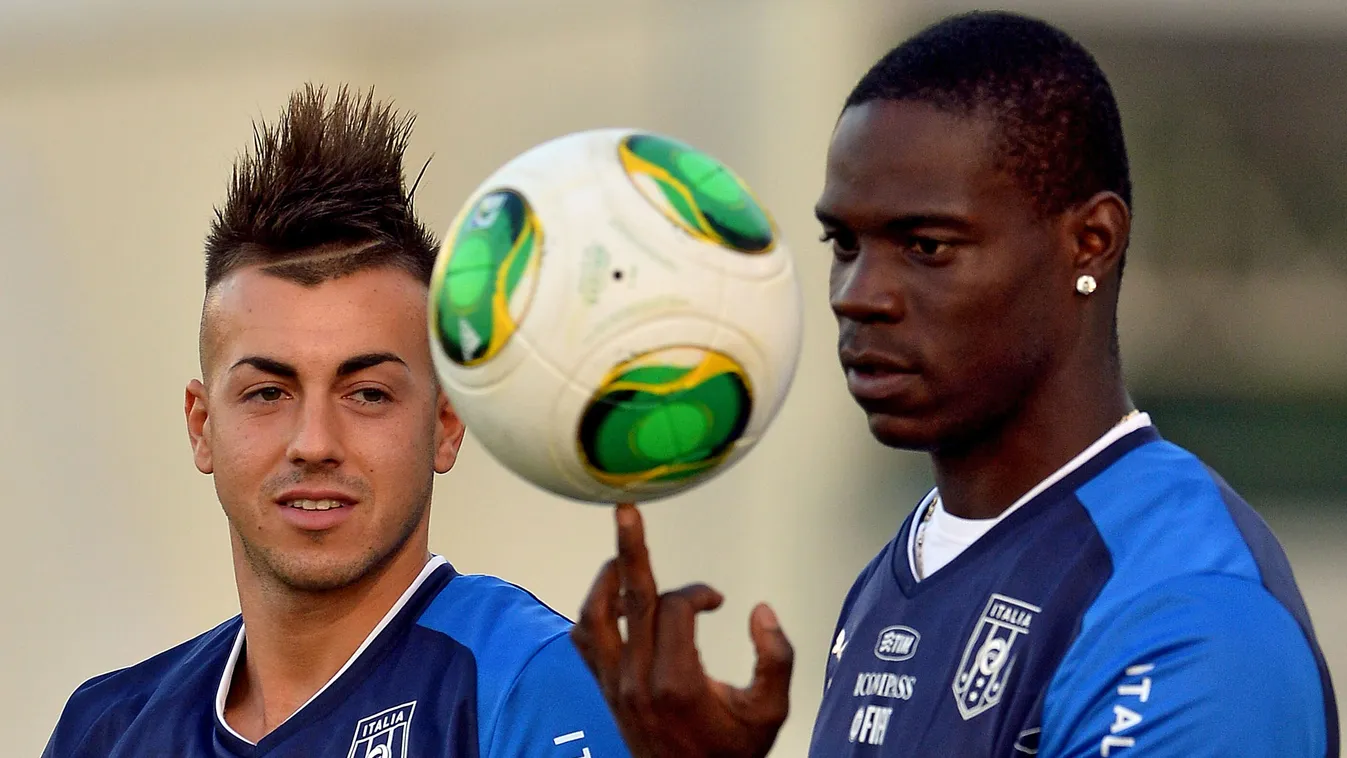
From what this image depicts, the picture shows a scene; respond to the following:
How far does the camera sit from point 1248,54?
30.8 ft

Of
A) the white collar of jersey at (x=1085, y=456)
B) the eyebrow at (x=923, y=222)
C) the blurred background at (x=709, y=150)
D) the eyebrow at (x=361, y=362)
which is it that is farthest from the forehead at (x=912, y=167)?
the blurred background at (x=709, y=150)

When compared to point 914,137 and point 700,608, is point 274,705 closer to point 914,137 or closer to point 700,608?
point 700,608

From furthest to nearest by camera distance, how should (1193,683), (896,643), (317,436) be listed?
(317,436)
(896,643)
(1193,683)

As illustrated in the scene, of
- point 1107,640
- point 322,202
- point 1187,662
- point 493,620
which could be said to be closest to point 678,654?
point 1107,640

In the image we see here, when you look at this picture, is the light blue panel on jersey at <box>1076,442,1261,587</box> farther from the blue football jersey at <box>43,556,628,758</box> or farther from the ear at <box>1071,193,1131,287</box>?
the blue football jersey at <box>43,556,628,758</box>

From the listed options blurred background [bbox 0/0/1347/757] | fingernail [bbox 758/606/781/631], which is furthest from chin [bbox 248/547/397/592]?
blurred background [bbox 0/0/1347/757]

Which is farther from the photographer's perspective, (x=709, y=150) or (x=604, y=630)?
(x=709, y=150)

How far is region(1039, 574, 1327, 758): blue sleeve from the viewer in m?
2.43

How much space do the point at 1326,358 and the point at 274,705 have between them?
724cm

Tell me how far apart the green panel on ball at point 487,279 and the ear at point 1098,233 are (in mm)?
898

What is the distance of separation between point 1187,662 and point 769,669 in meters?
0.61

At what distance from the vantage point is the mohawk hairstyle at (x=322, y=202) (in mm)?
3613

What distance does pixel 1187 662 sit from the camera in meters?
2.46

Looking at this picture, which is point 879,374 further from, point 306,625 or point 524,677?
point 306,625
